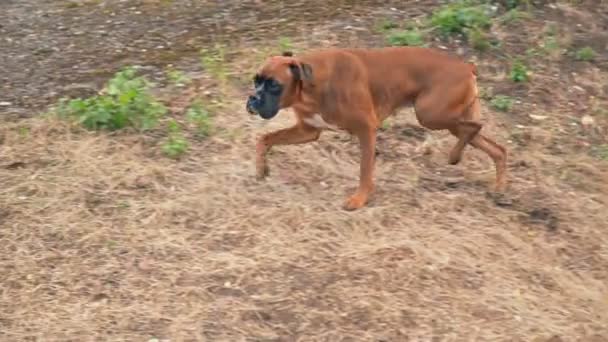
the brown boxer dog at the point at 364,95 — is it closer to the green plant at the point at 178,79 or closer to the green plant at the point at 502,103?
the green plant at the point at 502,103

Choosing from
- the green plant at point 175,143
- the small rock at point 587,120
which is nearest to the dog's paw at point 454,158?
the small rock at point 587,120

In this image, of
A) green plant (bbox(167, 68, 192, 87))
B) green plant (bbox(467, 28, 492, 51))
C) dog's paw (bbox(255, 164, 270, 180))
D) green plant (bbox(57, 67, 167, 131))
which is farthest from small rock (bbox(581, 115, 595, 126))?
green plant (bbox(57, 67, 167, 131))

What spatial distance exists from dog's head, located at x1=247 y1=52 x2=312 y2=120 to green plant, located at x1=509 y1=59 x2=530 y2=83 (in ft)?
7.91

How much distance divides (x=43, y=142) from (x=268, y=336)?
2.34 metres

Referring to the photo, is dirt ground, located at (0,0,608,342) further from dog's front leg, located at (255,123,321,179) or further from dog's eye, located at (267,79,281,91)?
dog's eye, located at (267,79,281,91)

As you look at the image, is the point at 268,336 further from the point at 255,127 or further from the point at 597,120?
the point at 597,120

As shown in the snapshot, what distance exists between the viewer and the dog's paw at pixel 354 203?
5.92m

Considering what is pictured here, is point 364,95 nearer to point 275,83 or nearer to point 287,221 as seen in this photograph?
point 275,83

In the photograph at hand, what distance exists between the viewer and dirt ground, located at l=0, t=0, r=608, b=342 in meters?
5.05

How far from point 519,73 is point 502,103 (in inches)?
19.6

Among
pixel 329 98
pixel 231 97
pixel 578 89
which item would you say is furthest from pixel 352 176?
pixel 578 89

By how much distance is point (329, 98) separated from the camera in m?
5.82

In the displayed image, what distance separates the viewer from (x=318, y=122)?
5.95 meters

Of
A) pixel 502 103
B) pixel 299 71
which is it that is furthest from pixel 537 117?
pixel 299 71
